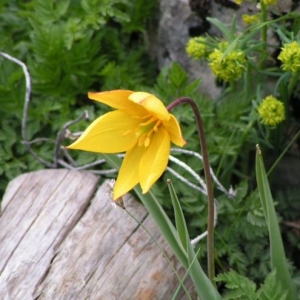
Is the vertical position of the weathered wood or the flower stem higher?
the flower stem

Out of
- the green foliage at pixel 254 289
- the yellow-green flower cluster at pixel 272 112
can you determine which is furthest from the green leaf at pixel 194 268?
the yellow-green flower cluster at pixel 272 112

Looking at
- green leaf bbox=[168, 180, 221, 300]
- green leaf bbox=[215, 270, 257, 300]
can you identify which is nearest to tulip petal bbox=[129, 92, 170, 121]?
green leaf bbox=[168, 180, 221, 300]

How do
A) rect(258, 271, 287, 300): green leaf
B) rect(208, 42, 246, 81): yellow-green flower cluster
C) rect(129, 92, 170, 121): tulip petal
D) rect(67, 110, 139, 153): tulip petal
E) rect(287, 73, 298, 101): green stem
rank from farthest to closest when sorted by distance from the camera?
rect(287, 73, 298, 101): green stem → rect(208, 42, 246, 81): yellow-green flower cluster → rect(258, 271, 287, 300): green leaf → rect(67, 110, 139, 153): tulip petal → rect(129, 92, 170, 121): tulip petal

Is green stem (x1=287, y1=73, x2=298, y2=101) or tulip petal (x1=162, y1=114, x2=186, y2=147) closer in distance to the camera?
tulip petal (x1=162, y1=114, x2=186, y2=147)

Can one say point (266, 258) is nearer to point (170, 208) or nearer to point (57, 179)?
point (170, 208)

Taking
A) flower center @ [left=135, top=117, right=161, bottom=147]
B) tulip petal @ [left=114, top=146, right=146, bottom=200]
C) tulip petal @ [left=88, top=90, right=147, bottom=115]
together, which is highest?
tulip petal @ [left=88, top=90, right=147, bottom=115]

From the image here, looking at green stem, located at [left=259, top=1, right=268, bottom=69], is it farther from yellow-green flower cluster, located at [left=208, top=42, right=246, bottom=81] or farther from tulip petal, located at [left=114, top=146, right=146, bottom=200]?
tulip petal, located at [left=114, top=146, right=146, bottom=200]

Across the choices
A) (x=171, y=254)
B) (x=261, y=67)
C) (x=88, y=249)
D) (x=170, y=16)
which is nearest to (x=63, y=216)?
(x=88, y=249)

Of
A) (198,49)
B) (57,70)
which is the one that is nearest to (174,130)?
(198,49)
